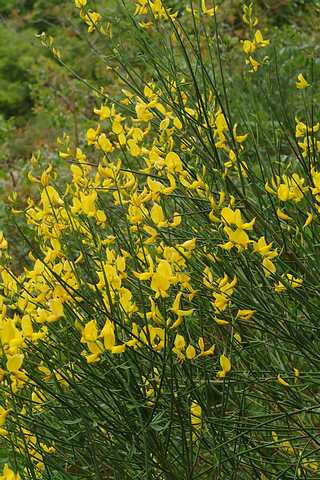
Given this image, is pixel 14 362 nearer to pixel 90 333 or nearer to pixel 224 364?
pixel 90 333

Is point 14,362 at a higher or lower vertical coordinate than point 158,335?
higher

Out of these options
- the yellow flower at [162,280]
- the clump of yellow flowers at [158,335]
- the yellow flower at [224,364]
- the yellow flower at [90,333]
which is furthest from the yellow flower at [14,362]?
the yellow flower at [224,364]

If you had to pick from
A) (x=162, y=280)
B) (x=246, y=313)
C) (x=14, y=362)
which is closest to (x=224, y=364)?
(x=246, y=313)

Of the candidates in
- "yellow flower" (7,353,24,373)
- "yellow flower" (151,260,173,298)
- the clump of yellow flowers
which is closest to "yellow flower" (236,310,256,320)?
the clump of yellow flowers

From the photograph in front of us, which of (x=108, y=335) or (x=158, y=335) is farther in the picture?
(x=158, y=335)

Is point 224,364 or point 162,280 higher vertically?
point 162,280

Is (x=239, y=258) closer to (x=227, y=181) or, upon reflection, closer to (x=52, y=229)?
(x=227, y=181)

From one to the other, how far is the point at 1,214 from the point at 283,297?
349cm

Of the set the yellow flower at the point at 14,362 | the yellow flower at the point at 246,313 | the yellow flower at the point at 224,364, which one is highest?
the yellow flower at the point at 14,362

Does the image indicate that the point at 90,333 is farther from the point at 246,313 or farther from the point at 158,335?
the point at 246,313

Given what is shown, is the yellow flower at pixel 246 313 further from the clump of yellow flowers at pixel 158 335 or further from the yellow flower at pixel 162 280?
the yellow flower at pixel 162 280

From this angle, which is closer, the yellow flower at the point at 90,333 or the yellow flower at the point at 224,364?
the yellow flower at the point at 90,333

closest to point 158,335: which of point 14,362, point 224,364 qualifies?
point 224,364

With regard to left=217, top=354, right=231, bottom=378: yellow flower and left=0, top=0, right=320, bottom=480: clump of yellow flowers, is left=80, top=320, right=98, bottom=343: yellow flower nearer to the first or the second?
left=0, top=0, right=320, bottom=480: clump of yellow flowers
